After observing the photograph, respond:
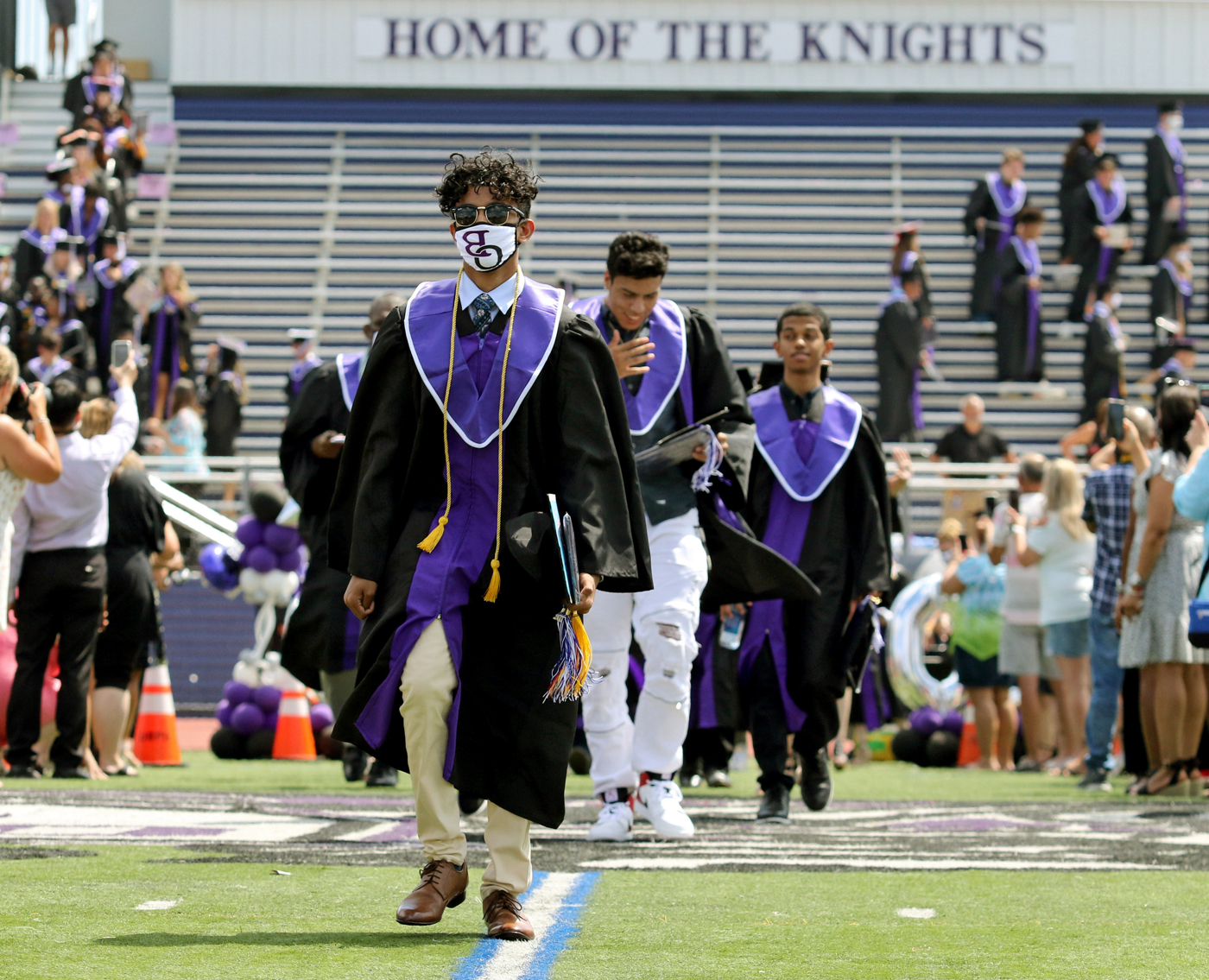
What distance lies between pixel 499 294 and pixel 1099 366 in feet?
53.2

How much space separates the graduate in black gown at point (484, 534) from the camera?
12.8 feet

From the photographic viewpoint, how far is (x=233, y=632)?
15352 millimetres

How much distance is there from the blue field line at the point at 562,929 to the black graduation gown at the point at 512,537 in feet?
0.76

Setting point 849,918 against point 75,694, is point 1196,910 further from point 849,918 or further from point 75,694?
point 75,694

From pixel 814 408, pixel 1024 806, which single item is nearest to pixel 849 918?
pixel 814 408

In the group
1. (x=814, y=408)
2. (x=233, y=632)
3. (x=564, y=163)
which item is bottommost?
(x=233, y=632)

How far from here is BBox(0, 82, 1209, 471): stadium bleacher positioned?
21.1 meters

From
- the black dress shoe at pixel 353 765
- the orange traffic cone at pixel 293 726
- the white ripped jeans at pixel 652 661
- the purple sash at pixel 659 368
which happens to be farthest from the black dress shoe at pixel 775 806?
the orange traffic cone at pixel 293 726

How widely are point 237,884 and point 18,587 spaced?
4.27 meters

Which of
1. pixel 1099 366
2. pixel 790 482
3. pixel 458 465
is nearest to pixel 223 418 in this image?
pixel 1099 366

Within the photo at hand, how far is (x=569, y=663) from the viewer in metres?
3.98

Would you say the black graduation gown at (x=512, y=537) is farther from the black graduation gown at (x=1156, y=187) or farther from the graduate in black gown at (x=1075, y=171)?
the black graduation gown at (x=1156, y=187)

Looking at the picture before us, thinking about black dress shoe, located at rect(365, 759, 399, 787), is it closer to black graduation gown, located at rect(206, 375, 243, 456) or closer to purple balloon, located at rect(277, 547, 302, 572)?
purple balloon, located at rect(277, 547, 302, 572)

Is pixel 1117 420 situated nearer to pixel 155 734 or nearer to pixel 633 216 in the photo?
pixel 155 734
